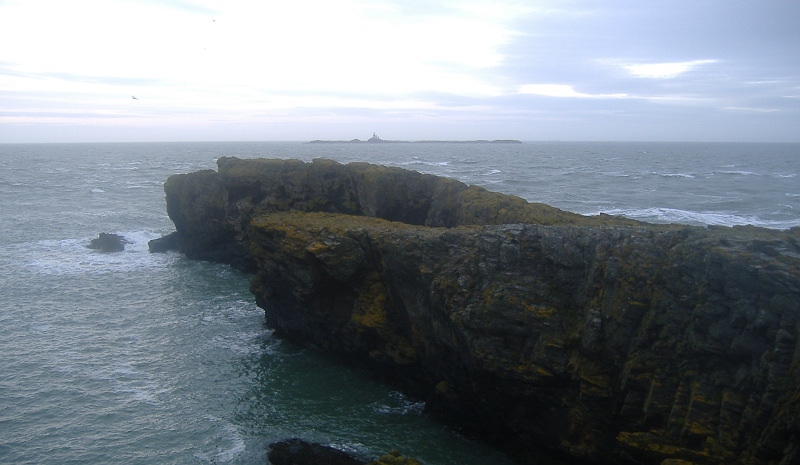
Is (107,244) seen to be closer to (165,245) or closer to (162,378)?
(165,245)

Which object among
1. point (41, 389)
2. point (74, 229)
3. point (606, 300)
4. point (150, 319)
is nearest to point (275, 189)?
point (150, 319)

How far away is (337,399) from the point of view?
1761cm

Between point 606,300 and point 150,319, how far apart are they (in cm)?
1894

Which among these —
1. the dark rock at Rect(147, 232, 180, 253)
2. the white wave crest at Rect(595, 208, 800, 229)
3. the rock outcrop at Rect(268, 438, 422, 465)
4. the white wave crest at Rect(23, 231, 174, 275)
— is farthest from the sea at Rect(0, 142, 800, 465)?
the white wave crest at Rect(595, 208, 800, 229)

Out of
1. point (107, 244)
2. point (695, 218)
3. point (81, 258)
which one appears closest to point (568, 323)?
point (81, 258)

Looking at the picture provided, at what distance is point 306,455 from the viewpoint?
14.4m

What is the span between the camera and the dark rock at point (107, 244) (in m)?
36.6

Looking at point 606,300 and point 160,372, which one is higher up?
point 606,300

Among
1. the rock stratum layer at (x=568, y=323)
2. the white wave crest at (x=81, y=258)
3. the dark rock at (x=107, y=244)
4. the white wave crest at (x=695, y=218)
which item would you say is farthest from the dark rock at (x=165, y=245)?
the white wave crest at (x=695, y=218)

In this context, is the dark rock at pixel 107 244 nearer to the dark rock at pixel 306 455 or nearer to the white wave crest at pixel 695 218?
the dark rock at pixel 306 455

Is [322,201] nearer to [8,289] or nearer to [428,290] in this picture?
[428,290]

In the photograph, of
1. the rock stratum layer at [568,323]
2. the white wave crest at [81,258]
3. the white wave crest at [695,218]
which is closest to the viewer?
the rock stratum layer at [568,323]

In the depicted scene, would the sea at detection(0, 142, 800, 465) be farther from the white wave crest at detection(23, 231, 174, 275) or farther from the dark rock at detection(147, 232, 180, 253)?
the dark rock at detection(147, 232, 180, 253)

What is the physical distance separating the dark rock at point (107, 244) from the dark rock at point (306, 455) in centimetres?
2671
